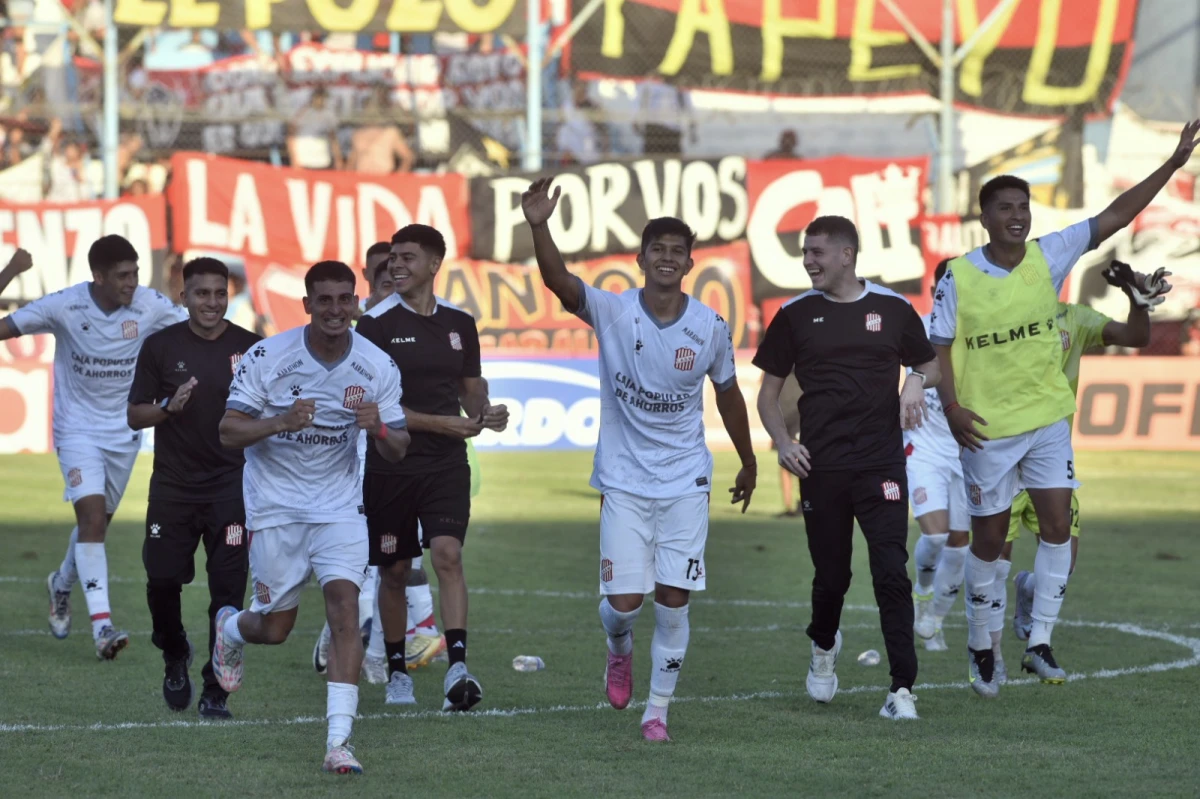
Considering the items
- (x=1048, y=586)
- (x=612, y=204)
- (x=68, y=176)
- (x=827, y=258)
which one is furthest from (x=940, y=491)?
(x=68, y=176)

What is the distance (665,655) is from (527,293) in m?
18.2

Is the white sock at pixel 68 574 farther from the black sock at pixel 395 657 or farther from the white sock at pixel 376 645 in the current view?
the black sock at pixel 395 657

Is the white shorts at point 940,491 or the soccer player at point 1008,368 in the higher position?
the soccer player at point 1008,368

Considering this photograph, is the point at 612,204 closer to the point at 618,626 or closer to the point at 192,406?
the point at 192,406

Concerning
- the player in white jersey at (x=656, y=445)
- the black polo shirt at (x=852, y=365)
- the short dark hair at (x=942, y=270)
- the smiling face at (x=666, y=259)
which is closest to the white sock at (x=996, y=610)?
the black polo shirt at (x=852, y=365)

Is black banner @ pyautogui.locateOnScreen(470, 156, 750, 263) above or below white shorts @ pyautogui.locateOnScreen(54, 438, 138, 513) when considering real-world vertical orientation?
above

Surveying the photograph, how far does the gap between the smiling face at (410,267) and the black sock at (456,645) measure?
1655mm

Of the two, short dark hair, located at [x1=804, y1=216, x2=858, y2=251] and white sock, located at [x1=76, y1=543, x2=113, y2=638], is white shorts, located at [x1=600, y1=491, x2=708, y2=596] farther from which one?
white sock, located at [x1=76, y1=543, x2=113, y2=638]

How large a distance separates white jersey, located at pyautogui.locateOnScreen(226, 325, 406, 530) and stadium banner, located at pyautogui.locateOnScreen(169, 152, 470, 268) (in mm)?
17734

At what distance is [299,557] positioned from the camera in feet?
24.4

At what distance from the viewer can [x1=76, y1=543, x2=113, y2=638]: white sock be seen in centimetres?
1015

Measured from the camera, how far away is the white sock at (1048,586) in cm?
888

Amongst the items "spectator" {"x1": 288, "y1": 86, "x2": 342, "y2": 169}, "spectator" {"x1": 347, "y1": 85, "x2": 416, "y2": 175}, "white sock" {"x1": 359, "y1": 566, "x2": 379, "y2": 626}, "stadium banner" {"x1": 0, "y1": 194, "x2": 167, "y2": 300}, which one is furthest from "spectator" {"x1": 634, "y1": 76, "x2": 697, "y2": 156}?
"white sock" {"x1": 359, "y1": 566, "x2": 379, "y2": 626}

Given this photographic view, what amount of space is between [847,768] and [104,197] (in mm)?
19272
